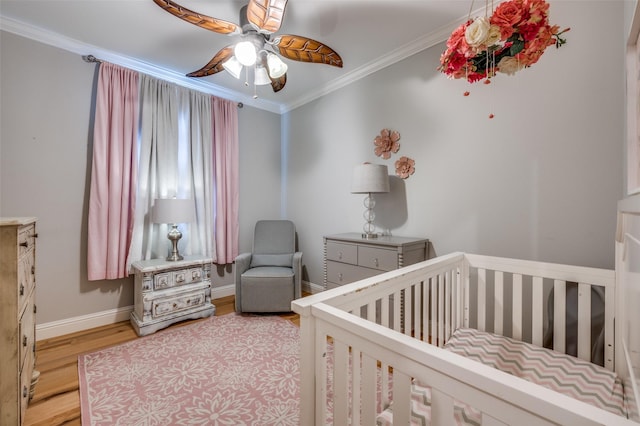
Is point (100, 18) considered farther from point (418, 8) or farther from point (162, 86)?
point (418, 8)

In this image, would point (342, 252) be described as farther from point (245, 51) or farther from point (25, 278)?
point (25, 278)

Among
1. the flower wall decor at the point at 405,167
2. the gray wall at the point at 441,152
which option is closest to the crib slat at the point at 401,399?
the gray wall at the point at 441,152

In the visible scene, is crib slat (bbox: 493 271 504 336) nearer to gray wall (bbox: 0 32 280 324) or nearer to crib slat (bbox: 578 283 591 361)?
crib slat (bbox: 578 283 591 361)

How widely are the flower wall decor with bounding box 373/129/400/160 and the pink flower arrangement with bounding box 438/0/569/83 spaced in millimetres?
1613

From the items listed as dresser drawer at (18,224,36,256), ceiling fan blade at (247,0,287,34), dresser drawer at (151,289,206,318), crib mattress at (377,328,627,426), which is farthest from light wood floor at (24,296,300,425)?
ceiling fan blade at (247,0,287,34)

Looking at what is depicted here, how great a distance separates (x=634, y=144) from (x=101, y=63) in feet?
12.6

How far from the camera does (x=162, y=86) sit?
9.77ft

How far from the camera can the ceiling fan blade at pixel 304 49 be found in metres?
1.92

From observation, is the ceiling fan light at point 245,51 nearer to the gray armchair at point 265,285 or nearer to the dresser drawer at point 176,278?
the gray armchair at point 265,285

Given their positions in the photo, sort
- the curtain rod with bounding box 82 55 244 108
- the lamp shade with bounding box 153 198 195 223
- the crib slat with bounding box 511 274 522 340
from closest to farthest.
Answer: the crib slat with bounding box 511 274 522 340 < the curtain rod with bounding box 82 55 244 108 < the lamp shade with bounding box 153 198 195 223

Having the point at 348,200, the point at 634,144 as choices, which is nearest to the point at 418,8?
the point at 634,144

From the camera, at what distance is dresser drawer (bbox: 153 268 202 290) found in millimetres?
2602

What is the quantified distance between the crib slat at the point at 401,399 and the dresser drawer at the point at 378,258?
1554 millimetres

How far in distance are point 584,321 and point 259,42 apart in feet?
8.37
